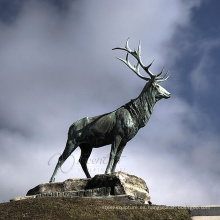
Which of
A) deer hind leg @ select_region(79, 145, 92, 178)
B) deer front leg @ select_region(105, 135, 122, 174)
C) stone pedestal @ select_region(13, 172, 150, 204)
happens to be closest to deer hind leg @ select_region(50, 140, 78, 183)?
deer hind leg @ select_region(79, 145, 92, 178)

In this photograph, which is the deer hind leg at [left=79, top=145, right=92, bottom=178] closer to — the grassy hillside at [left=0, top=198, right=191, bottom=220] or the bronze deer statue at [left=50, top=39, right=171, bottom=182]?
the bronze deer statue at [left=50, top=39, right=171, bottom=182]

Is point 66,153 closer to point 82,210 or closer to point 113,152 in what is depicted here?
point 113,152

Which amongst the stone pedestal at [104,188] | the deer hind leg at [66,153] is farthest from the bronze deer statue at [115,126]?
the stone pedestal at [104,188]

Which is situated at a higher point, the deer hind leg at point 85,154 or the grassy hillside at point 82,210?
the deer hind leg at point 85,154

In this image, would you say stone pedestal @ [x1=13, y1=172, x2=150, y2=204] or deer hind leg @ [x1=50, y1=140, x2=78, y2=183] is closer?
stone pedestal @ [x1=13, y1=172, x2=150, y2=204]

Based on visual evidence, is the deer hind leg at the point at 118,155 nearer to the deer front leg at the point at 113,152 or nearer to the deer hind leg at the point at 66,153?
the deer front leg at the point at 113,152

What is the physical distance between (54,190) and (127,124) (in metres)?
3.00

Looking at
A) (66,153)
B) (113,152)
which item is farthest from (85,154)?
(113,152)

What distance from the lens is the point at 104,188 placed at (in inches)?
428

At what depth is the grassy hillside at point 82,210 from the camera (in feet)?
29.4

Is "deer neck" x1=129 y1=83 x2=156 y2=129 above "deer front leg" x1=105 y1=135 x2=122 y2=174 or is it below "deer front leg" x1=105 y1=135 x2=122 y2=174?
above

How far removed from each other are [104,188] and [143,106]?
3143 mm

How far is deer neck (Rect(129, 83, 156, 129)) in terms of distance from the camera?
12.5m

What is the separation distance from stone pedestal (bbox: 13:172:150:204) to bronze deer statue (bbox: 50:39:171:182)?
28.2 inches
